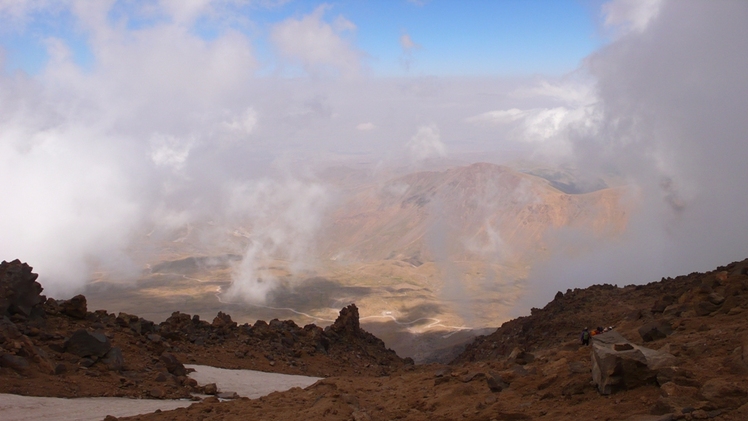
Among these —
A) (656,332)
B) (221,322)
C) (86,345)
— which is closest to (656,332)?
(656,332)

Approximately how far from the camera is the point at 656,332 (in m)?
15.6

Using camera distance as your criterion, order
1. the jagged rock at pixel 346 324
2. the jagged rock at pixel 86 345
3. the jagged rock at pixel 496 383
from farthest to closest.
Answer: the jagged rock at pixel 346 324 < the jagged rock at pixel 86 345 < the jagged rock at pixel 496 383

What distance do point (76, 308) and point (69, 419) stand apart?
34.6 ft

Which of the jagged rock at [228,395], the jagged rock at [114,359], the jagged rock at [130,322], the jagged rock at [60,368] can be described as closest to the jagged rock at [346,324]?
the jagged rock at [130,322]

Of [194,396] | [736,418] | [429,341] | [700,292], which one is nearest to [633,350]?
[736,418]

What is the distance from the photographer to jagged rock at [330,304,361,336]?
117 ft

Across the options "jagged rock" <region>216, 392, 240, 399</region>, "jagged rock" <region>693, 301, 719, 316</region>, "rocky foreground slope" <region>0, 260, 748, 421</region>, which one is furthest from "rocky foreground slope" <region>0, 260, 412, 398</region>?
"jagged rock" <region>693, 301, 719, 316</region>

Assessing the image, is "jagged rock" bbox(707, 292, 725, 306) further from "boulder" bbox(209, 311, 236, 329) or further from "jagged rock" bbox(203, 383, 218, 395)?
"boulder" bbox(209, 311, 236, 329)

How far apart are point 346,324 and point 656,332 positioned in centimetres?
2327

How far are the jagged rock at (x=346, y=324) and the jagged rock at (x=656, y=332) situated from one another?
73.6ft

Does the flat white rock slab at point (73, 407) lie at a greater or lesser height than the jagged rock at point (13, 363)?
lesser

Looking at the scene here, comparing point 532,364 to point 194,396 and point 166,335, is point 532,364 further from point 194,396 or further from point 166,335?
point 166,335

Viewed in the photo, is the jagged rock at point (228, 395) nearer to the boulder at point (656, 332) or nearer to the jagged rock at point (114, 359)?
the jagged rock at point (114, 359)

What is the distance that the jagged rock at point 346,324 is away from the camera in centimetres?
3569
